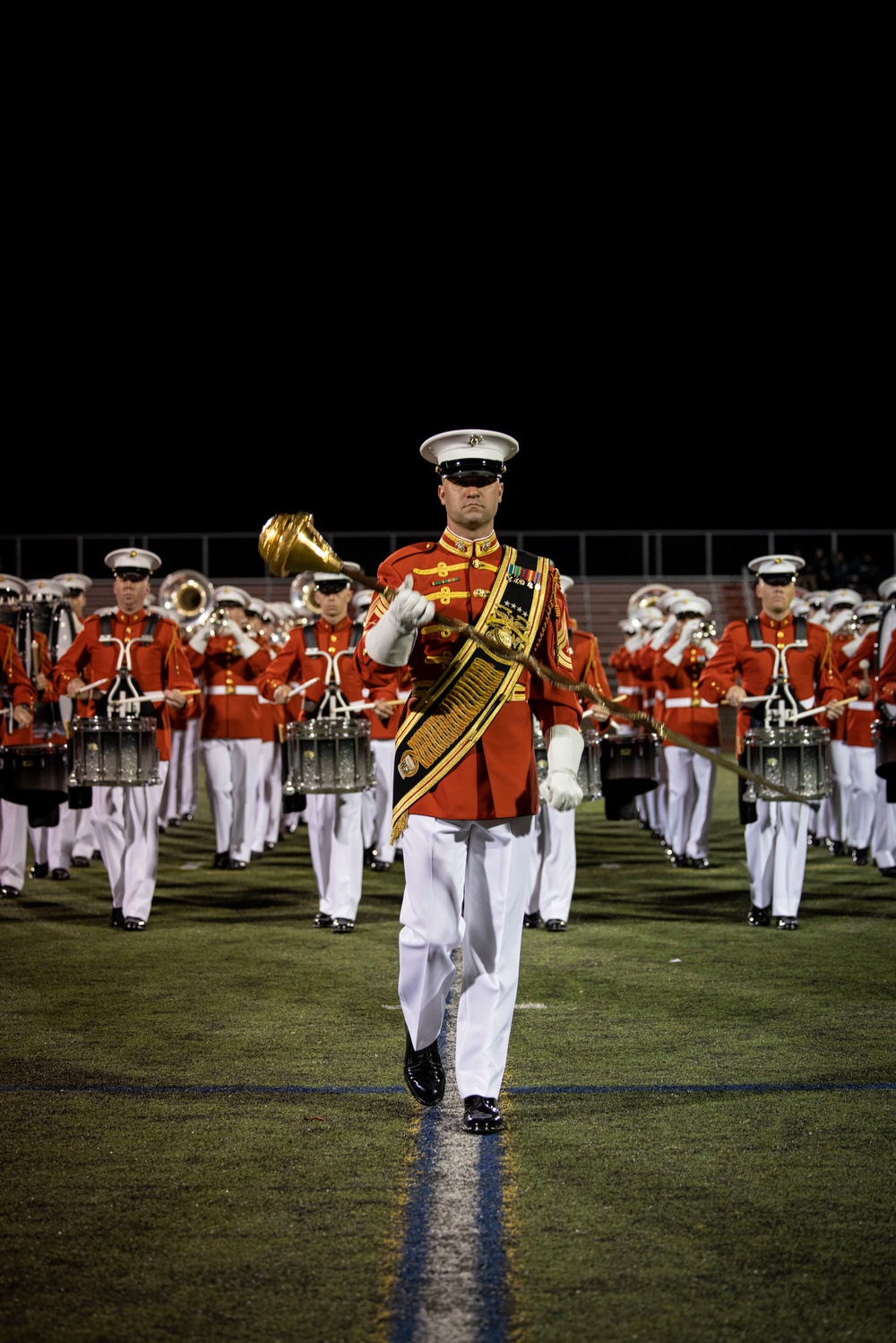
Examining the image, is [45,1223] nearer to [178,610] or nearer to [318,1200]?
[318,1200]

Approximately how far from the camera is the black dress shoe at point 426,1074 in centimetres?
502

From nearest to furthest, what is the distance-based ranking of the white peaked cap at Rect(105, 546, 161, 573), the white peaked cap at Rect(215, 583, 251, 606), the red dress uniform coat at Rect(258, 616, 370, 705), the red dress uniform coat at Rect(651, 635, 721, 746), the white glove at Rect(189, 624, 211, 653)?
1. the white peaked cap at Rect(105, 546, 161, 573)
2. the red dress uniform coat at Rect(258, 616, 370, 705)
3. the red dress uniform coat at Rect(651, 635, 721, 746)
4. the white glove at Rect(189, 624, 211, 653)
5. the white peaked cap at Rect(215, 583, 251, 606)

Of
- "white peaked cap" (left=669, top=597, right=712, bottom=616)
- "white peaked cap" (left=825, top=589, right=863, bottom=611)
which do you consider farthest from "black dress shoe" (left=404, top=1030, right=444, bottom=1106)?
"white peaked cap" (left=825, top=589, right=863, bottom=611)

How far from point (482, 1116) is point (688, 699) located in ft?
30.4

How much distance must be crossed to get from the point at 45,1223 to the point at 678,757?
993 centimetres

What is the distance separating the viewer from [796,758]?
8.73 m

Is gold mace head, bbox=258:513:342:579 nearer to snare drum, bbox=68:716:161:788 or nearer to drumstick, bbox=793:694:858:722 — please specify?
snare drum, bbox=68:716:161:788

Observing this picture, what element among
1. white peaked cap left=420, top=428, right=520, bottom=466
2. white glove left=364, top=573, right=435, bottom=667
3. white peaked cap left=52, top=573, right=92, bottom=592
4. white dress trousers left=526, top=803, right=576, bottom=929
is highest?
white peaked cap left=52, top=573, right=92, bottom=592

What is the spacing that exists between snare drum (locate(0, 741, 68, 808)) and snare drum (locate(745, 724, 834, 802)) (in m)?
4.48

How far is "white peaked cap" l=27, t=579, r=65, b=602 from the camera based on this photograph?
1300 centimetres

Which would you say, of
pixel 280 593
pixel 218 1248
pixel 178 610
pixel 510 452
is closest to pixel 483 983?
pixel 218 1248

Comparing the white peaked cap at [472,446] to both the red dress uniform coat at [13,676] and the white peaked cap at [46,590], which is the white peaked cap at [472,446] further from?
the white peaked cap at [46,590]

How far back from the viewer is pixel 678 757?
13359mm

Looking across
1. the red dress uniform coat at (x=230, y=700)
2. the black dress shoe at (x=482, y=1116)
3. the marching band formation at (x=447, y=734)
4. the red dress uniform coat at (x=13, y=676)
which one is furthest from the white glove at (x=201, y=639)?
the black dress shoe at (x=482, y=1116)
